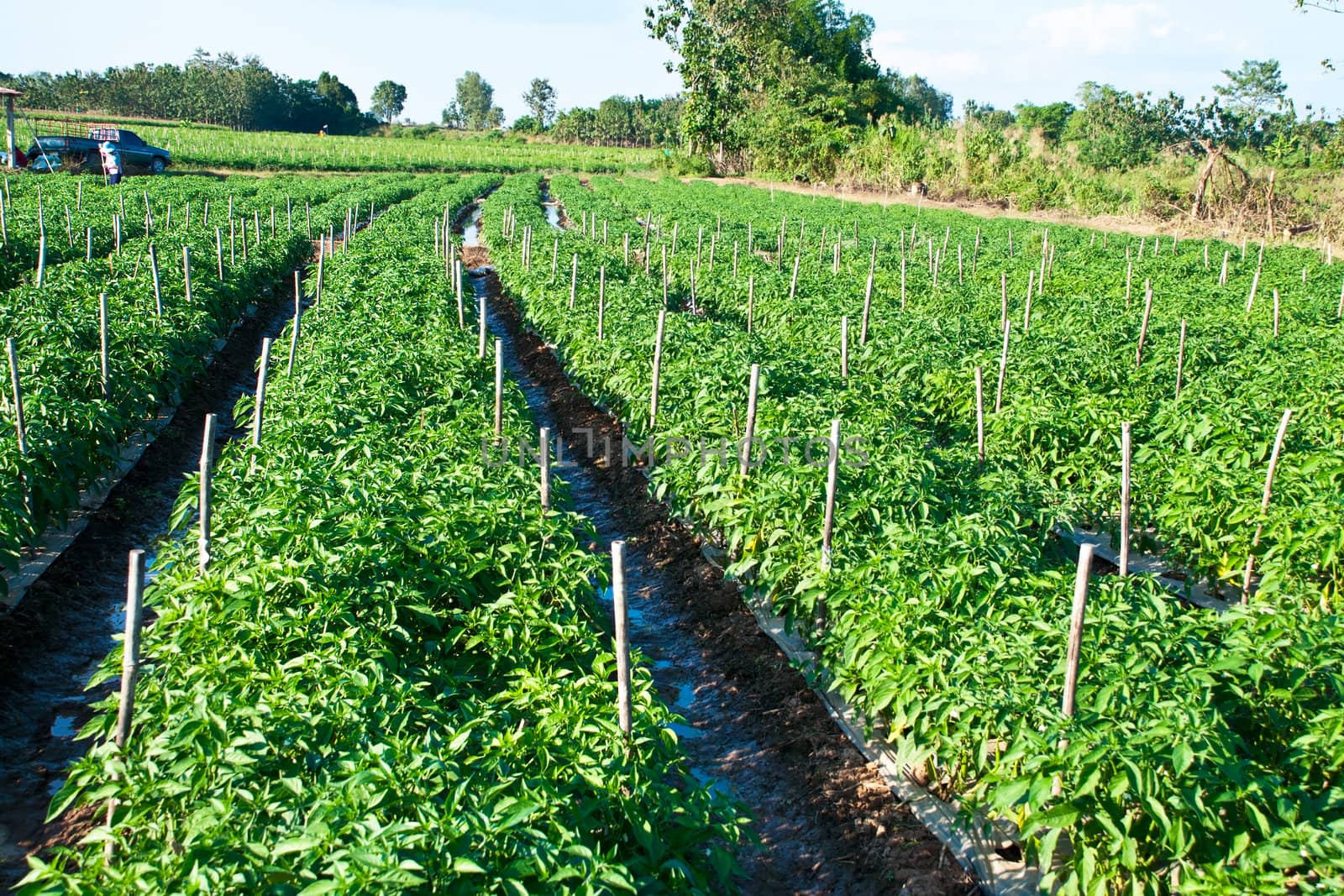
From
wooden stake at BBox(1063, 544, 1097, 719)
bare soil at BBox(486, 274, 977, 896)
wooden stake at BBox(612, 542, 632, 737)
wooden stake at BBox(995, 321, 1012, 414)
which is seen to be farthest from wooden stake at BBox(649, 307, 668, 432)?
wooden stake at BBox(1063, 544, 1097, 719)

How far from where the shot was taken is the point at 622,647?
3.84 metres

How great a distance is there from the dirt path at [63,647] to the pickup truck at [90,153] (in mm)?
32308

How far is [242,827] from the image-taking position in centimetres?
296

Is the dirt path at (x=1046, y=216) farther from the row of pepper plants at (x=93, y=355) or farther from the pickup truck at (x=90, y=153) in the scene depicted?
the pickup truck at (x=90, y=153)

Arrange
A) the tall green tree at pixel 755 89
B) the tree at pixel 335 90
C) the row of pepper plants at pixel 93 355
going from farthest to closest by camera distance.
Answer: the tree at pixel 335 90 → the tall green tree at pixel 755 89 → the row of pepper plants at pixel 93 355

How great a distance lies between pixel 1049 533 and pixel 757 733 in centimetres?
223

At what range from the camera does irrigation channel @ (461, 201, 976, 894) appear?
180 inches

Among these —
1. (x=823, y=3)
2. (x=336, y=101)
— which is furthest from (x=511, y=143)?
(x=823, y=3)

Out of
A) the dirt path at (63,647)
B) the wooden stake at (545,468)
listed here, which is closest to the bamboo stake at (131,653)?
the dirt path at (63,647)

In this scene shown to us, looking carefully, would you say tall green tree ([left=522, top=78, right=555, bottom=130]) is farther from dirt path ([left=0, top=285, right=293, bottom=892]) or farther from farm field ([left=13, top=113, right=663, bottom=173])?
dirt path ([left=0, top=285, right=293, bottom=892])

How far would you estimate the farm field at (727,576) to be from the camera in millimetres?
3184

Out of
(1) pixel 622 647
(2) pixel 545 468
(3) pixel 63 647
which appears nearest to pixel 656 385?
(2) pixel 545 468

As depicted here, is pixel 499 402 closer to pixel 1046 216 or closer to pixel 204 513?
pixel 204 513

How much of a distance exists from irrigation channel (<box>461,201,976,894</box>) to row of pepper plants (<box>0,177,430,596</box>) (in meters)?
4.12
